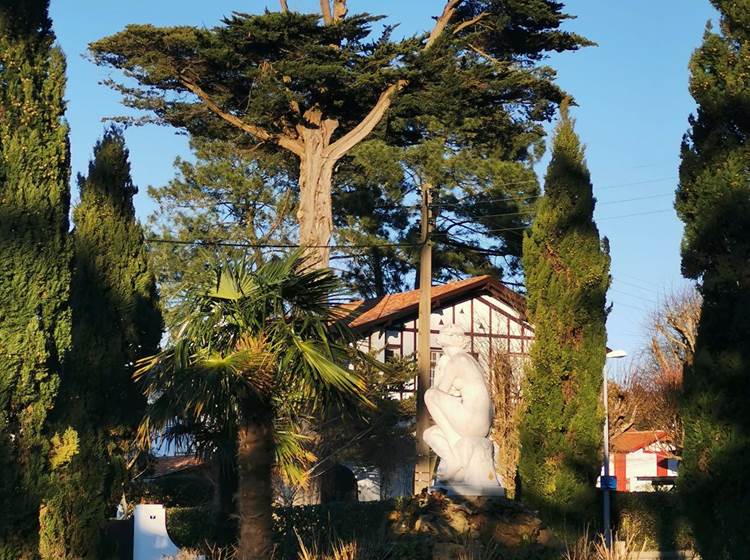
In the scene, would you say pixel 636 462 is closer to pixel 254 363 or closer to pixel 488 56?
pixel 488 56

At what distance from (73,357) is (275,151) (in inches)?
503

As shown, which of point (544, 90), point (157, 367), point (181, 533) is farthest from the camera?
point (544, 90)

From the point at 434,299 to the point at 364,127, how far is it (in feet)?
28.1

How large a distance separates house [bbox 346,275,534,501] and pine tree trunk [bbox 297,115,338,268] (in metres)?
5.79

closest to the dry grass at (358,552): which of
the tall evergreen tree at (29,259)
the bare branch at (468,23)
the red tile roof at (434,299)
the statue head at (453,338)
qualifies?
the statue head at (453,338)

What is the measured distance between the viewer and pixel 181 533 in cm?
2245

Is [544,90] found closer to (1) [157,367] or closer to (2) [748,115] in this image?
(2) [748,115]

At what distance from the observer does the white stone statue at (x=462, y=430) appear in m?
14.5

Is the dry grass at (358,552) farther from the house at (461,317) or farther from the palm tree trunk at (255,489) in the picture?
the house at (461,317)

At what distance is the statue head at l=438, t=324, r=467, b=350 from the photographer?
1513 centimetres

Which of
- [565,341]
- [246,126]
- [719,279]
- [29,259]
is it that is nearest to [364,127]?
[246,126]

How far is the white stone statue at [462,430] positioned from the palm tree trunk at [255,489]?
248 cm

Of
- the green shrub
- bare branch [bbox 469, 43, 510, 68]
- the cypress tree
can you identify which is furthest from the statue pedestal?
bare branch [bbox 469, 43, 510, 68]

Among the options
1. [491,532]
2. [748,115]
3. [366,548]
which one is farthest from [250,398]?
[748,115]
